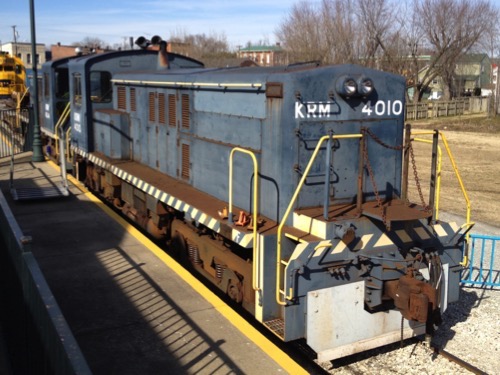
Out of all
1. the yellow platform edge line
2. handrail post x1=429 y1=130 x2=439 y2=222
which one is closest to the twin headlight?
handrail post x1=429 y1=130 x2=439 y2=222

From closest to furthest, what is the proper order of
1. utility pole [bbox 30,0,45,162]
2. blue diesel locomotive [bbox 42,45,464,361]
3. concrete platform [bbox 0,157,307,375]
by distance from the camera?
1. concrete platform [bbox 0,157,307,375]
2. blue diesel locomotive [bbox 42,45,464,361]
3. utility pole [bbox 30,0,45,162]

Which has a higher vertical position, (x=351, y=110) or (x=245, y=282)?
(x=351, y=110)

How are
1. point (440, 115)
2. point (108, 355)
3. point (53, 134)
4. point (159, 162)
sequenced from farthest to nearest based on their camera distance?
point (440, 115)
point (53, 134)
point (159, 162)
point (108, 355)

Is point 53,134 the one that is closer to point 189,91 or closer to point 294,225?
point 189,91

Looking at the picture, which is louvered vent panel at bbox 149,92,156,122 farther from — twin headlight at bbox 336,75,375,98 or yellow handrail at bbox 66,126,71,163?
yellow handrail at bbox 66,126,71,163

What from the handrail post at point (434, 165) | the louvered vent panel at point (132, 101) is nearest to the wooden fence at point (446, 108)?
the louvered vent panel at point (132, 101)

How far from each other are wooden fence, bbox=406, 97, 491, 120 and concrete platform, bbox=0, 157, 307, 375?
34.8 m

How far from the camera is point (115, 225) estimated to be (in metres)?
9.72

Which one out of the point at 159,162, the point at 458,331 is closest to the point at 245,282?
the point at 458,331

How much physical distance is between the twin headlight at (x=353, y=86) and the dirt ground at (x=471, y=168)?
344 inches

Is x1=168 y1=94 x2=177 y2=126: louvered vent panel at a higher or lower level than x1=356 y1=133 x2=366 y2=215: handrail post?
higher

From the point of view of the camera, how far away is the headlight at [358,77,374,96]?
237 inches

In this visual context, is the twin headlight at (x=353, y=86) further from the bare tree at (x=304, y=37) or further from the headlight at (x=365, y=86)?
the bare tree at (x=304, y=37)

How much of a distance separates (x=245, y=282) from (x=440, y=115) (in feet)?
134
